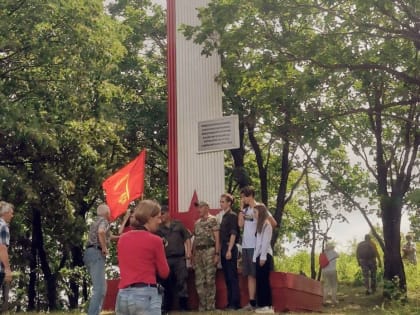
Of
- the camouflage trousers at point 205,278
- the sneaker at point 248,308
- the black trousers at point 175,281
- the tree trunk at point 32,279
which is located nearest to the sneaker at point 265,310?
the sneaker at point 248,308

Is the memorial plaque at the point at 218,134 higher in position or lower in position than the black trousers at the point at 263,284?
higher

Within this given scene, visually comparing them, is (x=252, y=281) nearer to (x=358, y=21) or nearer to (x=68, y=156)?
(x=358, y=21)

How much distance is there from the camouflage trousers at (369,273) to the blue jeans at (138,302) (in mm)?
14566

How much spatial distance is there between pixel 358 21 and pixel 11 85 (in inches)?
371

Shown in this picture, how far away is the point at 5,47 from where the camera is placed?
1902 centimetres

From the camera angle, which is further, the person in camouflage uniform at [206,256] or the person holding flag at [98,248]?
the person in camouflage uniform at [206,256]

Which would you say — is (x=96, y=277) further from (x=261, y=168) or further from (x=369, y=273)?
(x=261, y=168)

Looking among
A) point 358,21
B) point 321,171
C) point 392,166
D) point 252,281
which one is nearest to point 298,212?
point 321,171

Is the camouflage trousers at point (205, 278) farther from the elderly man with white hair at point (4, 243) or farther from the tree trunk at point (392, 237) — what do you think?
the tree trunk at point (392, 237)

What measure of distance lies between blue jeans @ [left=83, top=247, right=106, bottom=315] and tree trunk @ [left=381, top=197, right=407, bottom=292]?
503 inches

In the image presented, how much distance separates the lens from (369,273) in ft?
68.8

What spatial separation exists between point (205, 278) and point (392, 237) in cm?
1048

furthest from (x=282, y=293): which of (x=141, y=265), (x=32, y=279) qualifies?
(x=32, y=279)

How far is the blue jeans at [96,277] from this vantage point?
977 centimetres
